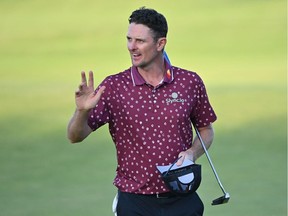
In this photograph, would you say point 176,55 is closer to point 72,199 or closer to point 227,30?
point 227,30

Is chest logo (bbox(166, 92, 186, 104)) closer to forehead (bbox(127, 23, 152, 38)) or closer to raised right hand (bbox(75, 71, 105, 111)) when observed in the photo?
forehead (bbox(127, 23, 152, 38))

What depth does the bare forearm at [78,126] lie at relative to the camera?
208 inches

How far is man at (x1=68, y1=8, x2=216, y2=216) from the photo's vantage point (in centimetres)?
548

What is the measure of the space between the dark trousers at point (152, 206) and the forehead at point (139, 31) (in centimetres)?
88

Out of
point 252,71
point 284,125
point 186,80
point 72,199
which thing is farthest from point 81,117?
point 252,71

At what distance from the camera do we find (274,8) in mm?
14000

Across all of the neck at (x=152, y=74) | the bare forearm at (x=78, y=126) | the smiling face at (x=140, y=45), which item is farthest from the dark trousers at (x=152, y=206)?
the smiling face at (x=140, y=45)

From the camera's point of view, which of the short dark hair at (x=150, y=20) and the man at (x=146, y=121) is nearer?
the man at (x=146, y=121)

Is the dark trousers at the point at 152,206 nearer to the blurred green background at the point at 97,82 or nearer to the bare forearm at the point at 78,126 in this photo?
the bare forearm at the point at 78,126

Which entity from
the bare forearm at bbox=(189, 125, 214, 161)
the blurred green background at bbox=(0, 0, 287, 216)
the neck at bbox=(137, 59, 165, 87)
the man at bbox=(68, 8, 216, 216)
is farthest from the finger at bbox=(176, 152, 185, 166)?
the blurred green background at bbox=(0, 0, 287, 216)

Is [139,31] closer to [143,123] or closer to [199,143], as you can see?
[143,123]

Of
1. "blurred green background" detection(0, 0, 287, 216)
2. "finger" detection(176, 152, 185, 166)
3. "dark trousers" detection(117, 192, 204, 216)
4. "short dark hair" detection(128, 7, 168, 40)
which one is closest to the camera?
"finger" detection(176, 152, 185, 166)

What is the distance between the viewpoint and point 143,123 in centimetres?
550

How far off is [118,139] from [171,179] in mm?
458
